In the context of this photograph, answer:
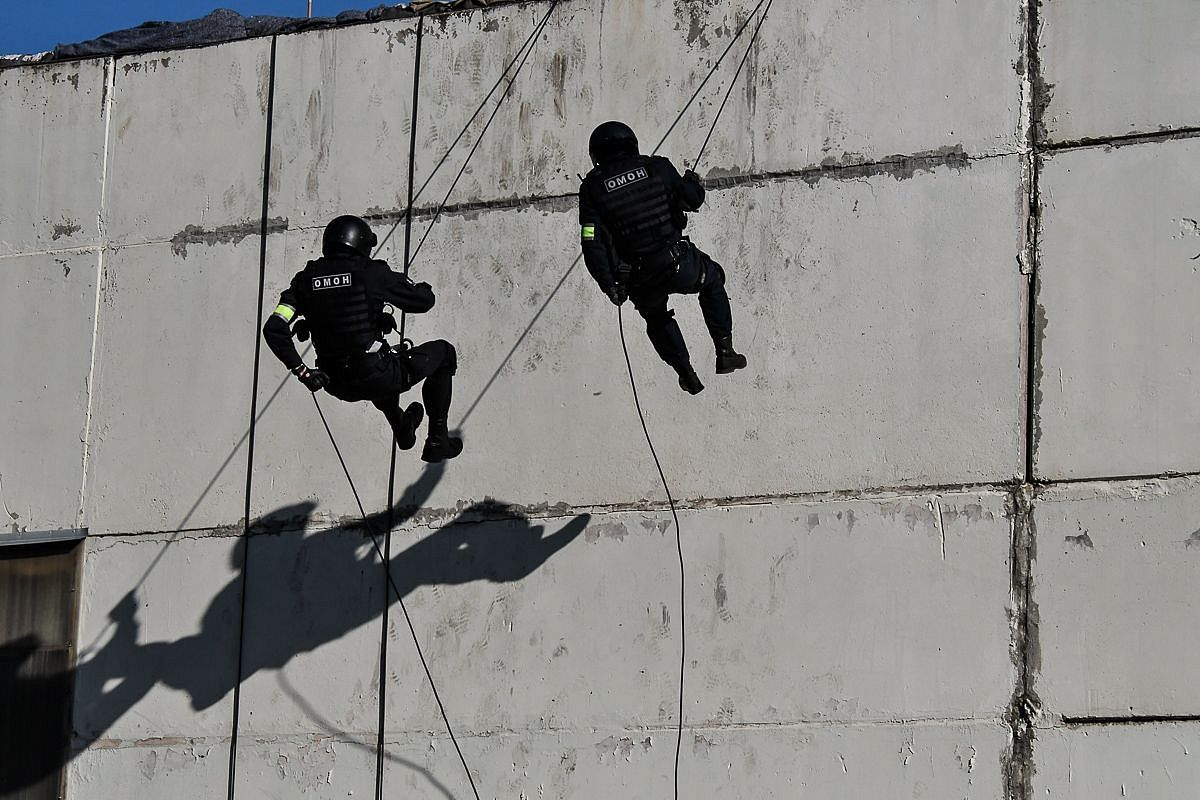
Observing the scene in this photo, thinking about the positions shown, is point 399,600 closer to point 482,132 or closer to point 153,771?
point 153,771

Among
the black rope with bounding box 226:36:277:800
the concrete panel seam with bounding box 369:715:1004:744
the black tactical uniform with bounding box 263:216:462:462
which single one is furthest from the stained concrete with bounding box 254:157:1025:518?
the concrete panel seam with bounding box 369:715:1004:744

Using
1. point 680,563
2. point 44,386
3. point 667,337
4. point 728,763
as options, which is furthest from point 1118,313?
point 44,386

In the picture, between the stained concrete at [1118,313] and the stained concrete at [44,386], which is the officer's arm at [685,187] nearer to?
the stained concrete at [1118,313]

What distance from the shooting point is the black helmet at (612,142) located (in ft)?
32.2

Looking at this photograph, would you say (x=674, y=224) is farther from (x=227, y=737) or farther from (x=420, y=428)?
(x=227, y=737)

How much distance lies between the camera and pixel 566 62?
11727 millimetres

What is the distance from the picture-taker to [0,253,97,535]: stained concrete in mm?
12031

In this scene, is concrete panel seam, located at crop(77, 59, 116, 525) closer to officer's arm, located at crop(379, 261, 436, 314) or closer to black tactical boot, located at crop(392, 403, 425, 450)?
black tactical boot, located at crop(392, 403, 425, 450)

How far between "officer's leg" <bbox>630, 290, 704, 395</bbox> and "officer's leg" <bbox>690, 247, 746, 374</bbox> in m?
0.17

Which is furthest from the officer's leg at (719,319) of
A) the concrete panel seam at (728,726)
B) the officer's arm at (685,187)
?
the concrete panel seam at (728,726)

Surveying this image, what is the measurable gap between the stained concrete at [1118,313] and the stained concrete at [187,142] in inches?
201

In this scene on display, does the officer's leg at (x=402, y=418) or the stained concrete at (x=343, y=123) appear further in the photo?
the stained concrete at (x=343, y=123)

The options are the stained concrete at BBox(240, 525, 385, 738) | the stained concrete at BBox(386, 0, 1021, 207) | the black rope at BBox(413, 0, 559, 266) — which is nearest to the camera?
the stained concrete at BBox(386, 0, 1021, 207)

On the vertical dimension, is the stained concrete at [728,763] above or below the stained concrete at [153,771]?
above
